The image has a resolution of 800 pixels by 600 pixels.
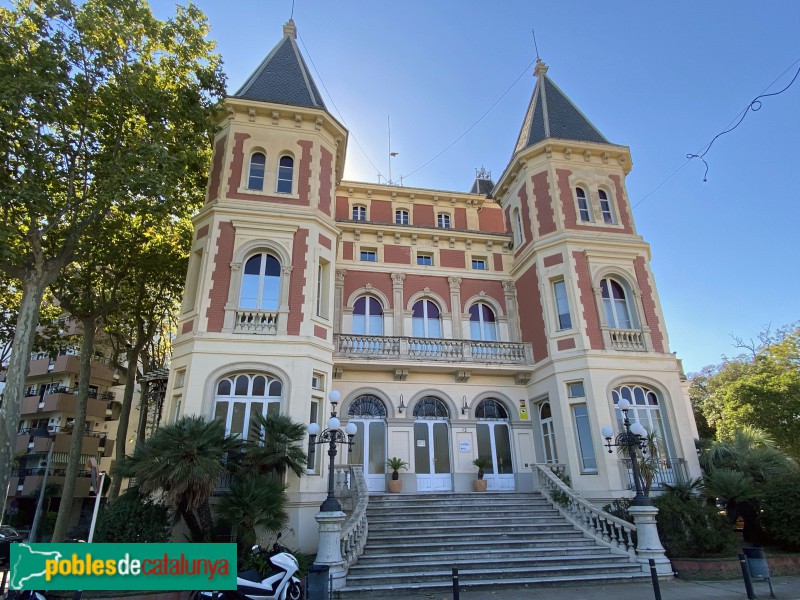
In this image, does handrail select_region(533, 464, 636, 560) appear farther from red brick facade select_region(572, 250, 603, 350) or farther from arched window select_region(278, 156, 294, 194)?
arched window select_region(278, 156, 294, 194)

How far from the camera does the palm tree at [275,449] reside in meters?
10.9

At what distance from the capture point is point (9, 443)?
36.8 ft

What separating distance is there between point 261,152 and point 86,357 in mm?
9724

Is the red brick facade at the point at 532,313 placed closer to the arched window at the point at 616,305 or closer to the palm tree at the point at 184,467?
the arched window at the point at 616,305

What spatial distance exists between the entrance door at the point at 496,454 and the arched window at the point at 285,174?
34.7 ft

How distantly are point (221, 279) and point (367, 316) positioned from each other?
5815 mm

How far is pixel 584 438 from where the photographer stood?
14.7 m

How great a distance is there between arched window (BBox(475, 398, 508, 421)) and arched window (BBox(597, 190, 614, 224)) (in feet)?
26.1

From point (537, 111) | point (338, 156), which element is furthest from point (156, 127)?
point (537, 111)

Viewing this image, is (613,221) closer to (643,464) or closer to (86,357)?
(643,464)

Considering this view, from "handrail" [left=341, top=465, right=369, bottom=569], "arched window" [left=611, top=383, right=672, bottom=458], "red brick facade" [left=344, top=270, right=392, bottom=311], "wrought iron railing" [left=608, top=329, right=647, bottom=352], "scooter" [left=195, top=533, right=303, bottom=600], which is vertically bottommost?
"scooter" [left=195, top=533, right=303, bottom=600]

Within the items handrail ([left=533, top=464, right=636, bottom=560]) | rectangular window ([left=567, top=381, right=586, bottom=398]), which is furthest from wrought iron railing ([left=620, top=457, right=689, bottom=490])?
rectangular window ([left=567, top=381, right=586, bottom=398])

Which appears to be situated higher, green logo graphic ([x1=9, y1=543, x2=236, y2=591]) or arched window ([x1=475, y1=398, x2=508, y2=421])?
arched window ([x1=475, y1=398, x2=508, y2=421])

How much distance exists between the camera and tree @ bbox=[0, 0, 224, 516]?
12.2m
